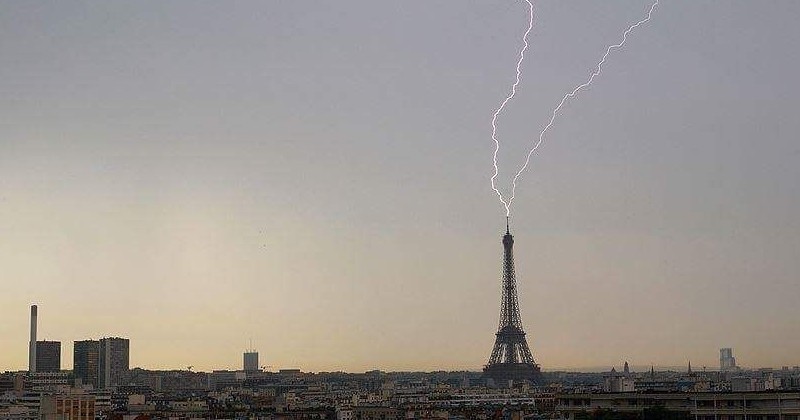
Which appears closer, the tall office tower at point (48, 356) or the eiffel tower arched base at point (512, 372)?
the eiffel tower arched base at point (512, 372)

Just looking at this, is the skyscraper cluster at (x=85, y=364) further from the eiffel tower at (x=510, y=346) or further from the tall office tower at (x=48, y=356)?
the eiffel tower at (x=510, y=346)

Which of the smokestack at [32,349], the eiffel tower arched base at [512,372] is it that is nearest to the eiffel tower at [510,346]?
the eiffel tower arched base at [512,372]

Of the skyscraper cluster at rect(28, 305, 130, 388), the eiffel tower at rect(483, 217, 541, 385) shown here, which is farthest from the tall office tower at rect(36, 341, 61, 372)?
the eiffel tower at rect(483, 217, 541, 385)

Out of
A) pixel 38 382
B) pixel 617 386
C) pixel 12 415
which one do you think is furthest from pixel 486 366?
pixel 617 386

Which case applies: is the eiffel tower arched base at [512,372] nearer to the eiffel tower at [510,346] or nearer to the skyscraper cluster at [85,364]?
the eiffel tower at [510,346]

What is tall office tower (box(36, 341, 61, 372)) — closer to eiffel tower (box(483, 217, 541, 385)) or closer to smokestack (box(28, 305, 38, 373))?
smokestack (box(28, 305, 38, 373))
